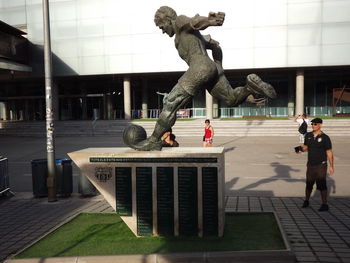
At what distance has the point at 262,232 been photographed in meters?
5.36

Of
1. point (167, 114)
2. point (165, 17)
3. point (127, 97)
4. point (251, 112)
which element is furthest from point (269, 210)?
point (251, 112)

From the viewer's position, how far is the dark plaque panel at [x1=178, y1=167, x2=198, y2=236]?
511cm

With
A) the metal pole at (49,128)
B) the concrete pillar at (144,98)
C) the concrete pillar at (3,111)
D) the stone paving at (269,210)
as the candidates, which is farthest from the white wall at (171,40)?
the stone paving at (269,210)

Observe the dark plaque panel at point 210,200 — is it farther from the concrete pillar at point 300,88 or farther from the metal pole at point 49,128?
the concrete pillar at point 300,88

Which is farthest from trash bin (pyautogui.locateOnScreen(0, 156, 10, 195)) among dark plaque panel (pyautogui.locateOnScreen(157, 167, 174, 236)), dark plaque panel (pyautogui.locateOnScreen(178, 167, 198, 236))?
dark plaque panel (pyautogui.locateOnScreen(178, 167, 198, 236))

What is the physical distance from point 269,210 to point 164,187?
9.14 feet

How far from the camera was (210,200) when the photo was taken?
5.10 meters

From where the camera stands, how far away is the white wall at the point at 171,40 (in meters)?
28.7

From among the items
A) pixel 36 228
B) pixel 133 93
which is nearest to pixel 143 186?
pixel 36 228

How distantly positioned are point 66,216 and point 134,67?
25.9 meters

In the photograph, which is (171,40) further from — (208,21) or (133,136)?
(208,21)

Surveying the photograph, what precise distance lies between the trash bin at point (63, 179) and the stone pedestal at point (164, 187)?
3.61 metres

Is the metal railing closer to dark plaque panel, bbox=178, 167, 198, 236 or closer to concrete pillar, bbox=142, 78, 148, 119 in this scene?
concrete pillar, bbox=142, 78, 148, 119

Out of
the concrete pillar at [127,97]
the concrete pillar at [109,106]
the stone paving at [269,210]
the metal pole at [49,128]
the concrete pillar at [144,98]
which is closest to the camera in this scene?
the stone paving at [269,210]
